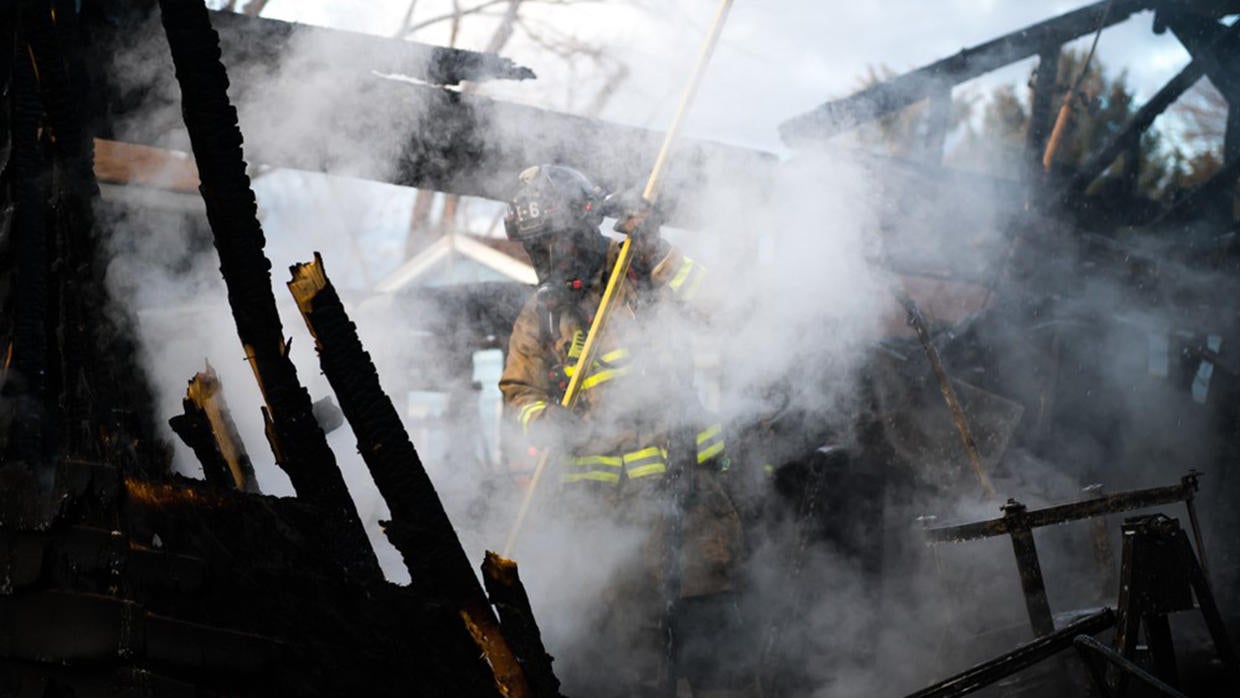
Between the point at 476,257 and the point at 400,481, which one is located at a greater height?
the point at 400,481

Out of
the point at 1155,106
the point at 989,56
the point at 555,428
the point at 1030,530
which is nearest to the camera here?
the point at 1030,530

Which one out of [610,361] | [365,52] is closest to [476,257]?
[610,361]

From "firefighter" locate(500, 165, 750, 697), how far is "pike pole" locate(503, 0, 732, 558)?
0.10 m

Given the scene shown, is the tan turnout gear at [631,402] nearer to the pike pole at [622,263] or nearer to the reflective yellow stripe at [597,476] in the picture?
the reflective yellow stripe at [597,476]

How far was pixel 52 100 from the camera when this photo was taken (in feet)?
8.42

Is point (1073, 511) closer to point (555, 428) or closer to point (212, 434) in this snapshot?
point (555, 428)

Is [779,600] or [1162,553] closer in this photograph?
[1162,553]

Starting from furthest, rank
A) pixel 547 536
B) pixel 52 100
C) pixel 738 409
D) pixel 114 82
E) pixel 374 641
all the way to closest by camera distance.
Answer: pixel 738 409 → pixel 547 536 → pixel 114 82 → pixel 52 100 → pixel 374 641

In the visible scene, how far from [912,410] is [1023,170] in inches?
121

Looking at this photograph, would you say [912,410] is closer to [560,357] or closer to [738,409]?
[738,409]

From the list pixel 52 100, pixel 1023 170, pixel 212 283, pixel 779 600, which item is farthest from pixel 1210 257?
pixel 52 100

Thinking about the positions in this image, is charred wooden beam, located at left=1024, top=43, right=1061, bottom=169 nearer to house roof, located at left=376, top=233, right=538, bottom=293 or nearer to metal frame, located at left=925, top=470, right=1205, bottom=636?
metal frame, located at left=925, top=470, right=1205, bottom=636

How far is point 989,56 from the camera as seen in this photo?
8727 mm

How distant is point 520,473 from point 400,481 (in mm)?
5364
